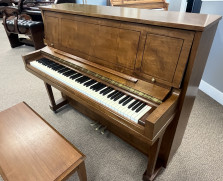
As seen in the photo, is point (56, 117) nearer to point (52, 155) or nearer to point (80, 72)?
point (80, 72)

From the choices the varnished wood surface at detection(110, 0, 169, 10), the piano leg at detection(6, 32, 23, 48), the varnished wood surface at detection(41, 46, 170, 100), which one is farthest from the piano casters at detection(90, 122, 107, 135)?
the varnished wood surface at detection(110, 0, 169, 10)

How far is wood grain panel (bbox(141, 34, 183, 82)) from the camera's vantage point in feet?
3.03

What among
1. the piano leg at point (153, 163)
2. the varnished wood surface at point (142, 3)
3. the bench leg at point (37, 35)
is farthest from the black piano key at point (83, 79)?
the varnished wood surface at point (142, 3)

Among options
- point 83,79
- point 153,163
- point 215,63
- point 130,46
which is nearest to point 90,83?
point 83,79

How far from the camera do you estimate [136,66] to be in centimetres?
112

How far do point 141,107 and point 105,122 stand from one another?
2.63 ft

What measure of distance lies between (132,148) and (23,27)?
3315 mm

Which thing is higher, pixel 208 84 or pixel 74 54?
pixel 74 54

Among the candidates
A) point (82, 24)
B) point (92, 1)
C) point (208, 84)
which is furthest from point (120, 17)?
point (92, 1)

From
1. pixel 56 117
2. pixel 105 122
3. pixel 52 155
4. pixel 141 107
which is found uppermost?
pixel 141 107

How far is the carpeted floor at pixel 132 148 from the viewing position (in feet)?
4.62

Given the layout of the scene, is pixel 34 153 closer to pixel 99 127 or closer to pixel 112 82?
pixel 112 82

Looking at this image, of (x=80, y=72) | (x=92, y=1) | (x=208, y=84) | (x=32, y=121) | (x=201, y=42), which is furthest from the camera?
(x=92, y=1)

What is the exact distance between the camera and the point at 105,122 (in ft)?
5.73
